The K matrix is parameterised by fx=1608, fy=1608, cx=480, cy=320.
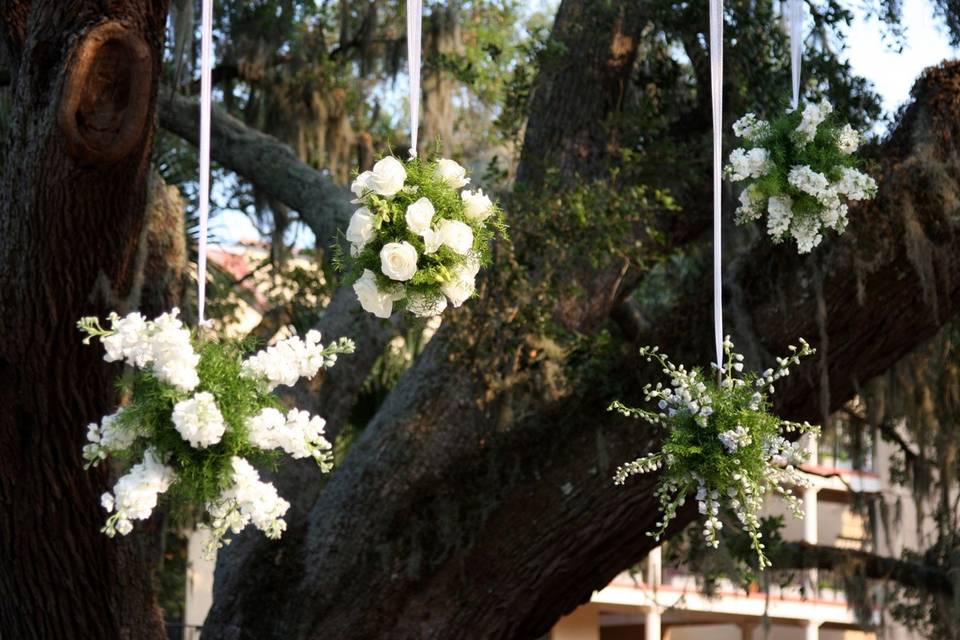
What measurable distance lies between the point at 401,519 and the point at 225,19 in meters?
4.96

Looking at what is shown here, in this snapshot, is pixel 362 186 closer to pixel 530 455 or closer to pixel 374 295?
pixel 374 295

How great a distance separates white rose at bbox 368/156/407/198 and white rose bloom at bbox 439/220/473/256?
167mm

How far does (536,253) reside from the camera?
7.48 meters

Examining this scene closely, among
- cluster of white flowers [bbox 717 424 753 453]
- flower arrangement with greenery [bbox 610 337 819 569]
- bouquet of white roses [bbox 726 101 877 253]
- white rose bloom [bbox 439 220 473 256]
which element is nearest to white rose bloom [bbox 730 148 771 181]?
bouquet of white roses [bbox 726 101 877 253]

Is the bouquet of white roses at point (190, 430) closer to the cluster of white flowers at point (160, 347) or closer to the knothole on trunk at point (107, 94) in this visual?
the cluster of white flowers at point (160, 347)

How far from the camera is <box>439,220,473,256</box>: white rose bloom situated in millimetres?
4426

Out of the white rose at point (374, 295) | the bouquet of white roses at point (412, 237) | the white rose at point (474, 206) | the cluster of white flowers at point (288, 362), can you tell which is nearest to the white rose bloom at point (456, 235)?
the bouquet of white roses at point (412, 237)

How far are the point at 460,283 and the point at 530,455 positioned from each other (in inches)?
107

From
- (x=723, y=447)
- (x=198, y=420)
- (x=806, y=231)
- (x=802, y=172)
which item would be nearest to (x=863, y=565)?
(x=806, y=231)

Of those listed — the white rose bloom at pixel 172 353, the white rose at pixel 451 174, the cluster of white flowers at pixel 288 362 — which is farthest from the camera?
the white rose at pixel 451 174

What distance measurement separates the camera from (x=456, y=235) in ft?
14.5

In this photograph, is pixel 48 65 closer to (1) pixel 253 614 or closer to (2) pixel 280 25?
(1) pixel 253 614

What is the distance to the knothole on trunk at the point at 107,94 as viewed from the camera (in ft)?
18.3

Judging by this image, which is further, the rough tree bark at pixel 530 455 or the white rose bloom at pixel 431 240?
the rough tree bark at pixel 530 455
